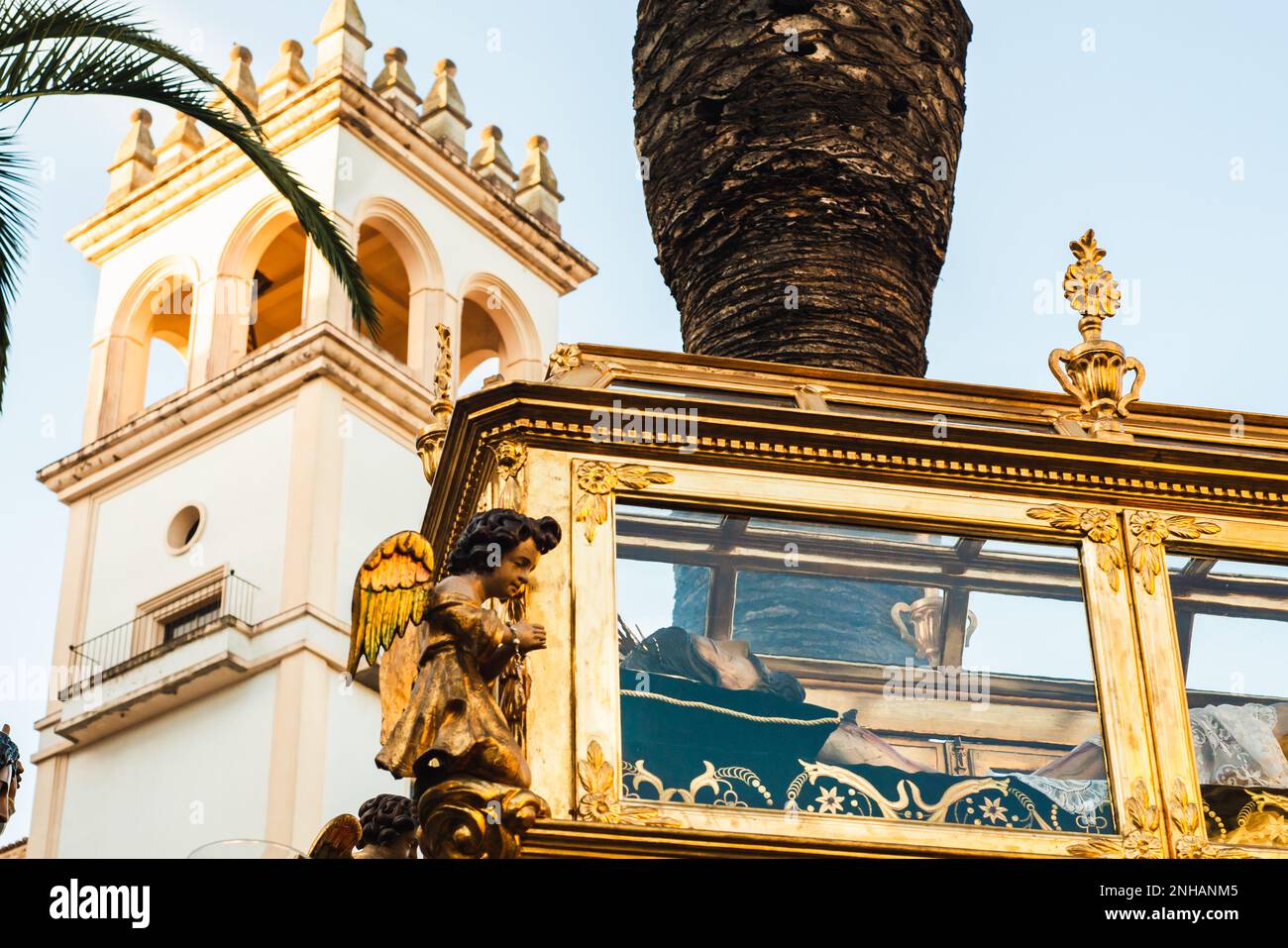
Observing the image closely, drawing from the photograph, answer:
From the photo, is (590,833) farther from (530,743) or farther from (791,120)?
(791,120)

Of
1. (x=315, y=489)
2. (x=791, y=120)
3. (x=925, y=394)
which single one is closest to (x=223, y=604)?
(x=315, y=489)

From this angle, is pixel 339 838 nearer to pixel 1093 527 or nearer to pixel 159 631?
pixel 1093 527

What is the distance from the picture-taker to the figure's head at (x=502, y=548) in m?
7.39

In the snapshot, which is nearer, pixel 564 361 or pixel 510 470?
pixel 510 470

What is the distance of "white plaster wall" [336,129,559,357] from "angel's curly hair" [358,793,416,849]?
41955 mm

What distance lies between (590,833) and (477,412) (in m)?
1.56

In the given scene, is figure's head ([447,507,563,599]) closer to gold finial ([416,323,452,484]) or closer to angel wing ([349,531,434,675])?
angel wing ([349,531,434,675])

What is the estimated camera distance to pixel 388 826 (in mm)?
8539

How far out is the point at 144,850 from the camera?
44.3 metres

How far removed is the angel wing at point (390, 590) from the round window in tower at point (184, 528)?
40634mm

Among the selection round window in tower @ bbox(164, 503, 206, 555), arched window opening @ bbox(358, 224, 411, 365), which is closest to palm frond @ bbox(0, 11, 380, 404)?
round window in tower @ bbox(164, 503, 206, 555)

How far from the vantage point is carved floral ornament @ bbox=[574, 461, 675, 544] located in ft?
25.6

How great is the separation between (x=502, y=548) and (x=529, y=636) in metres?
0.29

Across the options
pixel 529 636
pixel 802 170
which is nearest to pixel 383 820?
pixel 529 636
